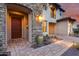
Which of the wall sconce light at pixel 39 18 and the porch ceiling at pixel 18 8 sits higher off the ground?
the porch ceiling at pixel 18 8

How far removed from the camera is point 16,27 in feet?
12.4

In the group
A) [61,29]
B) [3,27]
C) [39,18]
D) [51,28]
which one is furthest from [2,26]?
[61,29]

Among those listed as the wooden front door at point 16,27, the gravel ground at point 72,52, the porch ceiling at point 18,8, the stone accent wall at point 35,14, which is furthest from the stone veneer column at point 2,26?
the gravel ground at point 72,52

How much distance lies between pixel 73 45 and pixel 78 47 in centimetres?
13

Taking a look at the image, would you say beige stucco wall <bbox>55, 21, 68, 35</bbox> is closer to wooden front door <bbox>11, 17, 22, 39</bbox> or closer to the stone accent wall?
the stone accent wall

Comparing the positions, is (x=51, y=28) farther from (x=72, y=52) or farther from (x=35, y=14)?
(x=35, y=14)

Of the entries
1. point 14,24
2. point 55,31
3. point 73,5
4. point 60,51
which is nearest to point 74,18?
point 73,5

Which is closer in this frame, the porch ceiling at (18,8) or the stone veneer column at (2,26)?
the stone veneer column at (2,26)

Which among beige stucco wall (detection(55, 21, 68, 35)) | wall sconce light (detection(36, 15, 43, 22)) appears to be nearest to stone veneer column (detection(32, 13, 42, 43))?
wall sconce light (detection(36, 15, 43, 22))

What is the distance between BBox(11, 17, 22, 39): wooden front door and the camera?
12.2 ft

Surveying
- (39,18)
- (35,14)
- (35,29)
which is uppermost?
(35,14)

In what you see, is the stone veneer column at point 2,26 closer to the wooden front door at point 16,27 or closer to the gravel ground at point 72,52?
the wooden front door at point 16,27

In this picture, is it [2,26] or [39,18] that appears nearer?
[2,26]

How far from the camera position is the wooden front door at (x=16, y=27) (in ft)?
12.2
